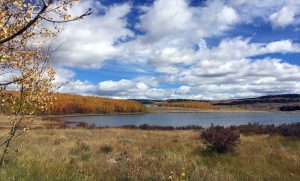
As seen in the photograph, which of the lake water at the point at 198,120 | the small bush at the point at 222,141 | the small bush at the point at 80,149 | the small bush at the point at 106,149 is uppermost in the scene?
the small bush at the point at 222,141

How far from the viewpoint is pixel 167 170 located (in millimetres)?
8695

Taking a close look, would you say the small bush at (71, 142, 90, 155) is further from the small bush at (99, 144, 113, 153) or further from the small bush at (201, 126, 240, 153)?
the small bush at (201, 126, 240, 153)

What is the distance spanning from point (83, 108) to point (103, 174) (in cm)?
17028

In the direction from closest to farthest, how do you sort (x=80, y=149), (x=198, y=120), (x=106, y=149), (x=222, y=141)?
1. (x=222, y=141)
2. (x=80, y=149)
3. (x=106, y=149)
4. (x=198, y=120)

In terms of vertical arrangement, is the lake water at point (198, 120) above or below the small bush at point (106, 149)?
below

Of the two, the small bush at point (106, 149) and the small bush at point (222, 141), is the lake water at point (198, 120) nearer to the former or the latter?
the small bush at point (106, 149)

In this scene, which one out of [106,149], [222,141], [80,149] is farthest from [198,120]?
[222,141]

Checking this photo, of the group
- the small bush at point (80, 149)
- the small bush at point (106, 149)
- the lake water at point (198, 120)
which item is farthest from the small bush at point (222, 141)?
the lake water at point (198, 120)

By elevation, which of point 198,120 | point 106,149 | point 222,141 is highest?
point 222,141

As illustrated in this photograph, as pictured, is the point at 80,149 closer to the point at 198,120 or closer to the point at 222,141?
the point at 222,141

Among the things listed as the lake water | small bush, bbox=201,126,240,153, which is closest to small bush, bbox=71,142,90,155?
small bush, bbox=201,126,240,153

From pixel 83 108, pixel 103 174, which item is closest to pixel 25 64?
pixel 103 174

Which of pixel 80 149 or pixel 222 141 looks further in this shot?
pixel 80 149

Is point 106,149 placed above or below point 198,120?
above
